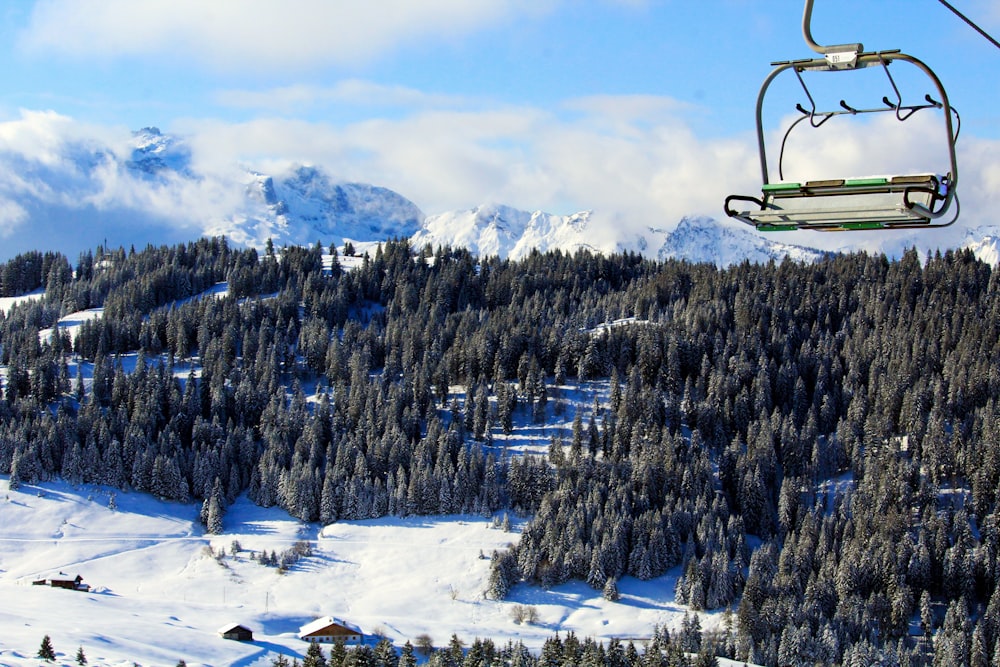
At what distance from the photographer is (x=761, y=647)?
85.4 m

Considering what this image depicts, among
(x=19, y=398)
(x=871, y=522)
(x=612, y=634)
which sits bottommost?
(x=612, y=634)

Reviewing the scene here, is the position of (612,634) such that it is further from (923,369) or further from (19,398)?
(19,398)

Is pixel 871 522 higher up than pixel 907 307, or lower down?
lower down

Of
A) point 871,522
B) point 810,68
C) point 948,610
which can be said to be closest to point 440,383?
point 871,522

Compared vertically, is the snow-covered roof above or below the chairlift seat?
below

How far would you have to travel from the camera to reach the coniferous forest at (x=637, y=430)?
9725 centimetres

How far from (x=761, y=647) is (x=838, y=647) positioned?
572cm

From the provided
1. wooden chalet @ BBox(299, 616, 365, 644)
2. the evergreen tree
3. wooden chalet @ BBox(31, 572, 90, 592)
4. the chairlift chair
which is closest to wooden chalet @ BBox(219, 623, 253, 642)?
wooden chalet @ BBox(299, 616, 365, 644)

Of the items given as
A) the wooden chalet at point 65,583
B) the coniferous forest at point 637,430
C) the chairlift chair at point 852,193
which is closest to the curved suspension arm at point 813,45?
the chairlift chair at point 852,193

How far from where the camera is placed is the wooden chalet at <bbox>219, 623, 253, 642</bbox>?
7825 centimetres

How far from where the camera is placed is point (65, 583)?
9231 centimetres

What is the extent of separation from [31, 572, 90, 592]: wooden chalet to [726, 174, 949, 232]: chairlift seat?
89815 mm

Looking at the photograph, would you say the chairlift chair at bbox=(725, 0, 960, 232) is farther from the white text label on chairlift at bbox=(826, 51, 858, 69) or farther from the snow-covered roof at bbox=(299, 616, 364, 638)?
the snow-covered roof at bbox=(299, 616, 364, 638)

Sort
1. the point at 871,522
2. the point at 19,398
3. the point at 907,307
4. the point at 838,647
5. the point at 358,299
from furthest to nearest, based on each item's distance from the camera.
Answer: the point at 358,299 → the point at 907,307 → the point at 19,398 → the point at 871,522 → the point at 838,647
